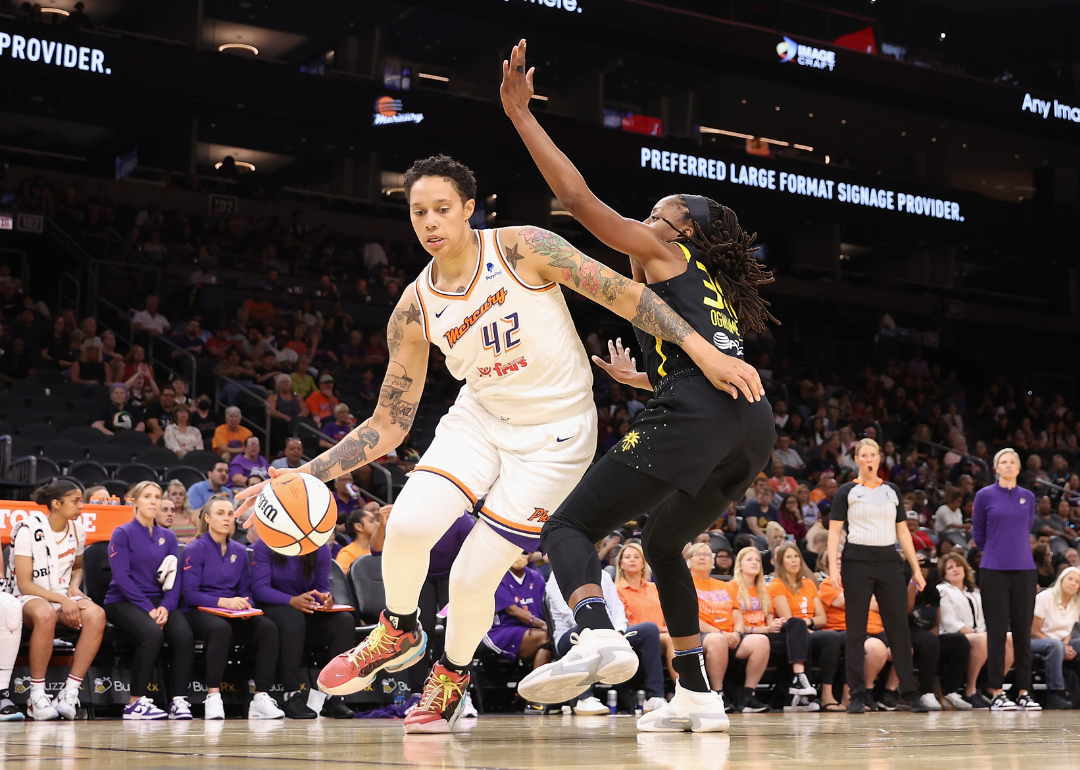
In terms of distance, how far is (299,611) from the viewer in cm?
788

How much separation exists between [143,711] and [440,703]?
3.63 meters

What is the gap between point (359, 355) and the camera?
1598 centimetres

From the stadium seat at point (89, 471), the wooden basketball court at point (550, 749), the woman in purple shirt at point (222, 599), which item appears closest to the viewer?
the wooden basketball court at point (550, 749)

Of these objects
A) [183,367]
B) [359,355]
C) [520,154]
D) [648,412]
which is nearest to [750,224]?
[520,154]

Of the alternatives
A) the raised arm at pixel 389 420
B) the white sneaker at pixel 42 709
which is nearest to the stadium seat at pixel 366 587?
the white sneaker at pixel 42 709

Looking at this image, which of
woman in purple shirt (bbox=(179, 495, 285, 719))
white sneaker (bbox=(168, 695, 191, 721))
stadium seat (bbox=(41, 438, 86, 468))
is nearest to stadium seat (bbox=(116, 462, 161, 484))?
stadium seat (bbox=(41, 438, 86, 468))

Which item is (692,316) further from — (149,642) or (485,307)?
(149,642)

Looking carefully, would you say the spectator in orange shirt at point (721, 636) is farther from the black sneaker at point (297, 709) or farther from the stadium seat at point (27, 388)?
the stadium seat at point (27, 388)

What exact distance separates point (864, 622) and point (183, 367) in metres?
9.06

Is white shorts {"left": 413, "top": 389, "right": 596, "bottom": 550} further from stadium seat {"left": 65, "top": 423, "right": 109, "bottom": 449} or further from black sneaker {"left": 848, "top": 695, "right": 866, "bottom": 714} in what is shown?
stadium seat {"left": 65, "top": 423, "right": 109, "bottom": 449}

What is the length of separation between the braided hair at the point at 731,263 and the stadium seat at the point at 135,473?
771cm

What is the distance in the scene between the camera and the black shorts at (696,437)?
3.63 metres

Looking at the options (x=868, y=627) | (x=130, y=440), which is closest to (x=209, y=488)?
(x=130, y=440)

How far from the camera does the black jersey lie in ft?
12.8
